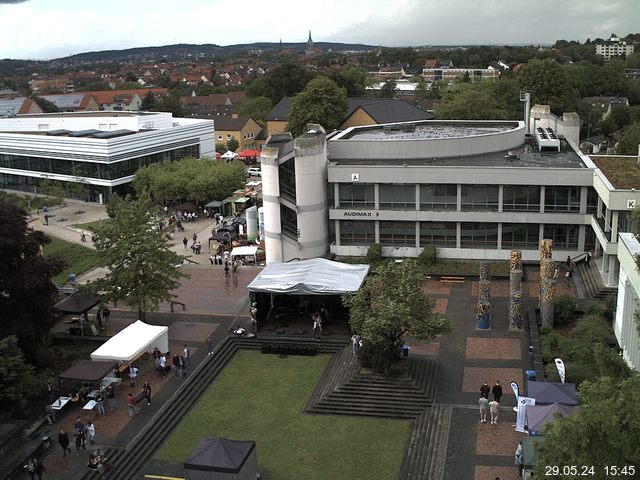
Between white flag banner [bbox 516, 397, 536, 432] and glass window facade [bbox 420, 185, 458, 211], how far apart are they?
21.6 metres

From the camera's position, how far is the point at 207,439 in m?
23.8

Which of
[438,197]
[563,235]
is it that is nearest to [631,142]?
[563,235]

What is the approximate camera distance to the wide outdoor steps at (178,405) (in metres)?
25.6

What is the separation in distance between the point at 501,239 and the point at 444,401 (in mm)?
19106

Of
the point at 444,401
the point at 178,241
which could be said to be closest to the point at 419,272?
the point at 444,401

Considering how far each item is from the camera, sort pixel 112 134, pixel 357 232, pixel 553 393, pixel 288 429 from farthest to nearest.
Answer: pixel 112 134, pixel 357 232, pixel 288 429, pixel 553 393

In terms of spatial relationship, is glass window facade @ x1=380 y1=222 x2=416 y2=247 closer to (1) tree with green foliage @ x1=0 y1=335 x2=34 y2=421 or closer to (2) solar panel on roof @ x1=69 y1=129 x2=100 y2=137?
(1) tree with green foliage @ x1=0 y1=335 x2=34 y2=421

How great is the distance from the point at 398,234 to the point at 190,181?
26.8 m

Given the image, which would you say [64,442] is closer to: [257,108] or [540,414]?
[540,414]

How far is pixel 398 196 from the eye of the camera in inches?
1811

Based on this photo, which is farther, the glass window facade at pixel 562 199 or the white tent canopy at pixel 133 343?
the glass window facade at pixel 562 199

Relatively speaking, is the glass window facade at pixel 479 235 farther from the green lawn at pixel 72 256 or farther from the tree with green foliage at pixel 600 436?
the tree with green foliage at pixel 600 436

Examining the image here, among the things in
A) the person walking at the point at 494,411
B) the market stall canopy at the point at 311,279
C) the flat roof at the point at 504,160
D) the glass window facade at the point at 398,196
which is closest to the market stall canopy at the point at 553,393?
the person walking at the point at 494,411

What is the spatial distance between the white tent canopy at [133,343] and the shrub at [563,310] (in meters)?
19.3
